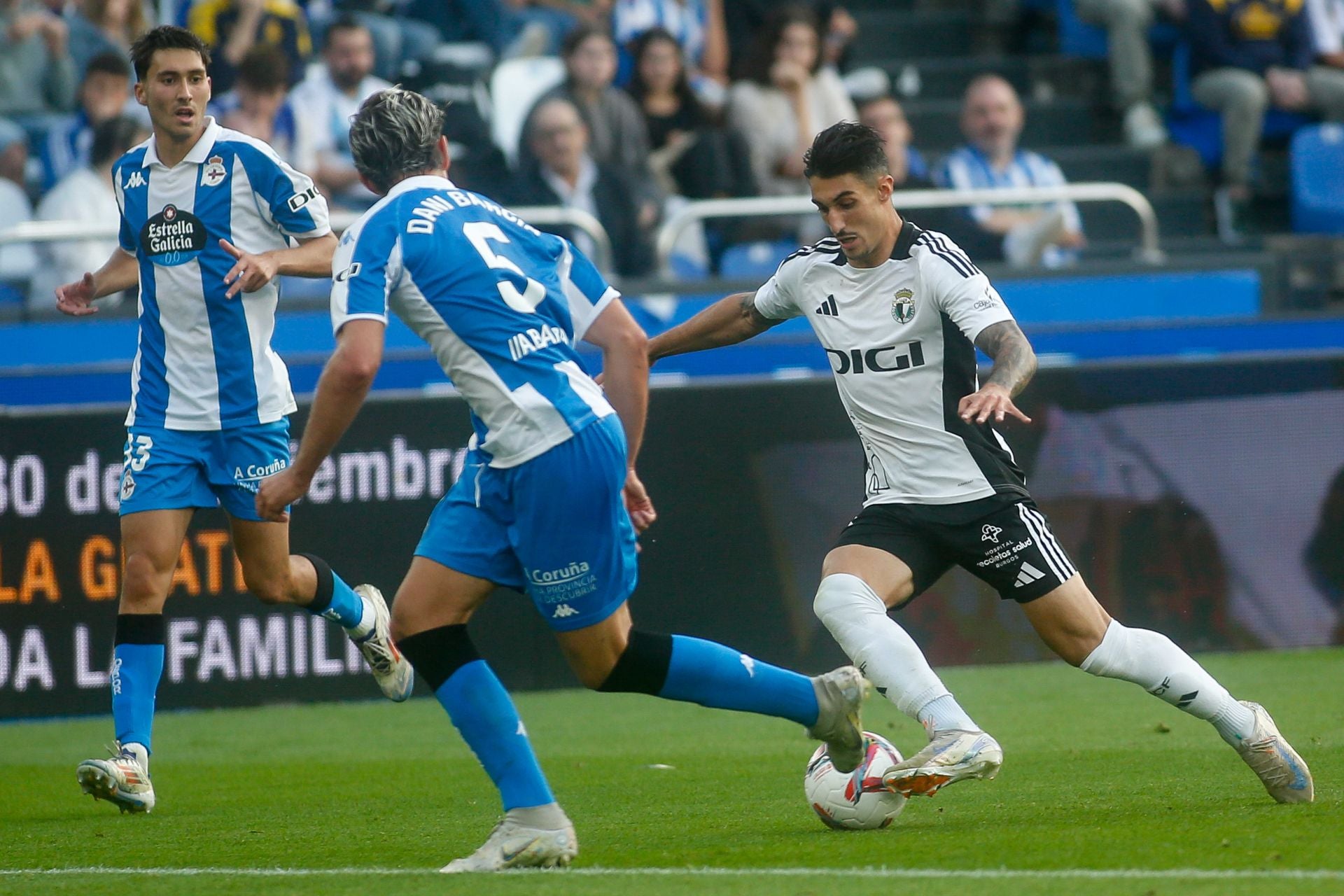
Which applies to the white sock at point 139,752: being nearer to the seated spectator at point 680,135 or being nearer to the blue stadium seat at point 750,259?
the blue stadium seat at point 750,259

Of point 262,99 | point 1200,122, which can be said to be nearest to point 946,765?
point 262,99

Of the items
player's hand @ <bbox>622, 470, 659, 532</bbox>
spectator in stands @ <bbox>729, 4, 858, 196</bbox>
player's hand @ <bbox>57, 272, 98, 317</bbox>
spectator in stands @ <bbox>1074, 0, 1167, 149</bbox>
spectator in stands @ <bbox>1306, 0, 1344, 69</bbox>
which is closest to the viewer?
player's hand @ <bbox>622, 470, 659, 532</bbox>

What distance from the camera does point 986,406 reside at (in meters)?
4.79

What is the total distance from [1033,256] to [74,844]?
7.67 meters

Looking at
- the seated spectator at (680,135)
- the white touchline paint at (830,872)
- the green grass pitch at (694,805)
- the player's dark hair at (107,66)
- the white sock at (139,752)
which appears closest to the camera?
the white touchline paint at (830,872)

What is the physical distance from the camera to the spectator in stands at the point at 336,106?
1190 centimetres

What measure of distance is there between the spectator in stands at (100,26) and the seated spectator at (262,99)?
142 cm

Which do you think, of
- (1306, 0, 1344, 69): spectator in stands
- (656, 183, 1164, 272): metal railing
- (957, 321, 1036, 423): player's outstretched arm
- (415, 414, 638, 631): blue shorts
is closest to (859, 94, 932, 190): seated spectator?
(656, 183, 1164, 272): metal railing

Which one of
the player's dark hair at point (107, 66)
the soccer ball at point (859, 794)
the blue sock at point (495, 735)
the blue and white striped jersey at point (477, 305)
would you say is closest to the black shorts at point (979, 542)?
the soccer ball at point (859, 794)

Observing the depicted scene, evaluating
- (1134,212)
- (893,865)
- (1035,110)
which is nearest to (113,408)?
(893,865)

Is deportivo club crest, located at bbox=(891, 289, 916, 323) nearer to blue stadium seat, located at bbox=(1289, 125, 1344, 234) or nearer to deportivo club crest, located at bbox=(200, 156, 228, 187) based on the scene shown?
deportivo club crest, located at bbox=(200, 156, 228, 187)

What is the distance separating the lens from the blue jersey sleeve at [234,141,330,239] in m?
6.38

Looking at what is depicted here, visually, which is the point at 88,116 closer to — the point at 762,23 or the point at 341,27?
the point at 341,27

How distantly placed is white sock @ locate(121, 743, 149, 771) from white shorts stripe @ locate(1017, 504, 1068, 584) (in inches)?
112
